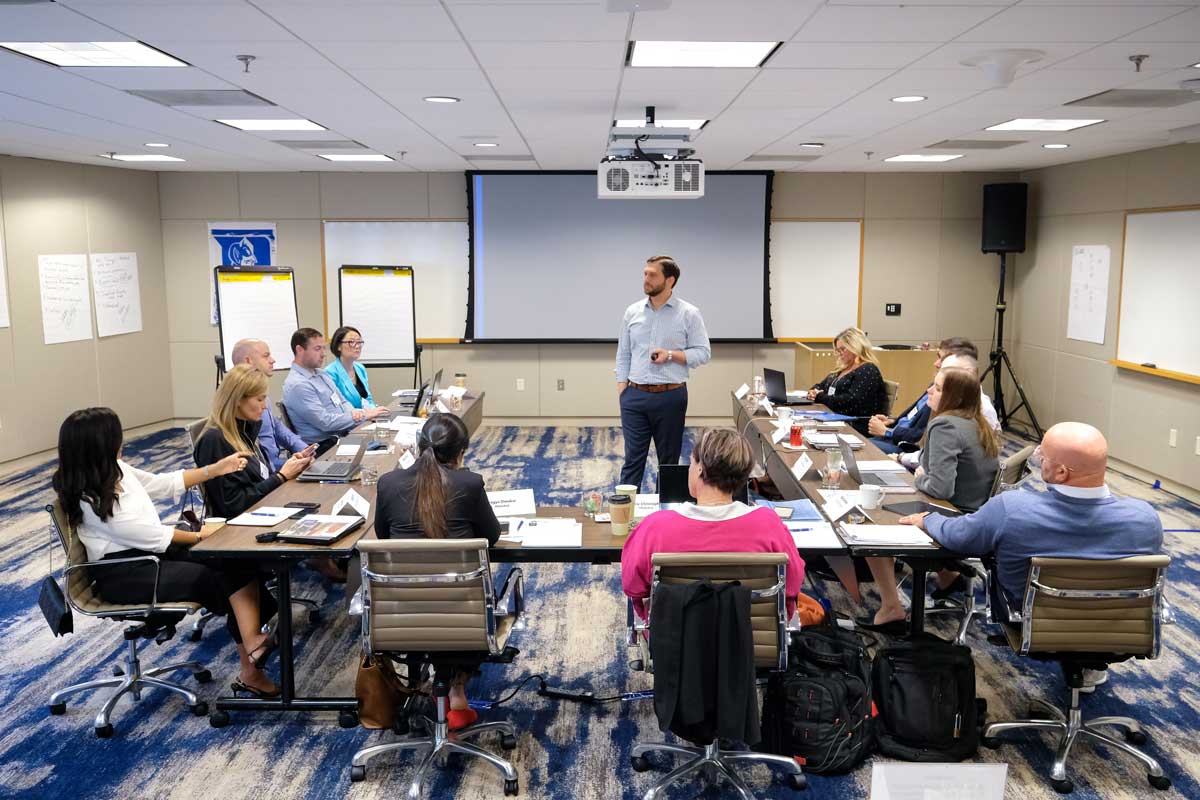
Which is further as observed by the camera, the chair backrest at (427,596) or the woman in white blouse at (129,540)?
the woman in white blouse at (129,540)

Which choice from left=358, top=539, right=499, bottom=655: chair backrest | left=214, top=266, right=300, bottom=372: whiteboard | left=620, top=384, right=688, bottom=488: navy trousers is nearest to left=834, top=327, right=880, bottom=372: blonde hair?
left=620, top=384, right=688, bottom=488: navy trousers

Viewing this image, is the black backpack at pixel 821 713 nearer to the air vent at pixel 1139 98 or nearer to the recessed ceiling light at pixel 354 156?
the air vent at pixel 1139 98

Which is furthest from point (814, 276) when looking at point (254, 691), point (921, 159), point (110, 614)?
point (110, 614)

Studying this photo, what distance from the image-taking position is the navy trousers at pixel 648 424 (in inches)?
228

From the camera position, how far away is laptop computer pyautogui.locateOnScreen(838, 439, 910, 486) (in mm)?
4324

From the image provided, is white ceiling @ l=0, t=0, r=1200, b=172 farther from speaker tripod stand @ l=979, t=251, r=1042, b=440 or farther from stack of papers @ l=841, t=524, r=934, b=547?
speaker tripod stand @ l=979, t=251, r=1042, b=440

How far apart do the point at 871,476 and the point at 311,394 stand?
11.0 feet

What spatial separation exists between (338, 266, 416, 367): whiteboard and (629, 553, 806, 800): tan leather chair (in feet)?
22.3

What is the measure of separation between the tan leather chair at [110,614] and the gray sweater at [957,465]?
3.08m

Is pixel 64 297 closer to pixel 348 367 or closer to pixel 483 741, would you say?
pixel 348 367

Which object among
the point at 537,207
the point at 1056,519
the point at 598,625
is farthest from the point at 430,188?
the point at 1056,519

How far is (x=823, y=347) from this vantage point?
9828mm

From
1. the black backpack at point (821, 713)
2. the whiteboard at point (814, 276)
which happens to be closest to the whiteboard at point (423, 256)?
the whiteboard at point (814, 276)

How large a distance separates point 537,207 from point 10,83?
553cm
